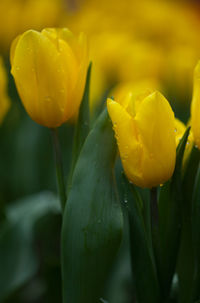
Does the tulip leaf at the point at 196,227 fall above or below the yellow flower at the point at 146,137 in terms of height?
below

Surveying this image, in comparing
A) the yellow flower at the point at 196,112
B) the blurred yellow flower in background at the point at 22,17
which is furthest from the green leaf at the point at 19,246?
the blurred yellow flower in background at the point at 22,17

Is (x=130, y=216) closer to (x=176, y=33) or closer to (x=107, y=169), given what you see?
(x=107, y=169)

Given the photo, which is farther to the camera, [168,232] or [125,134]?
[168,232]

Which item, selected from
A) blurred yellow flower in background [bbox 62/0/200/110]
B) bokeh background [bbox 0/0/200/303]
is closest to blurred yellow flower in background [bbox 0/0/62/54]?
bokeh background [bbox 0/0/200/303]

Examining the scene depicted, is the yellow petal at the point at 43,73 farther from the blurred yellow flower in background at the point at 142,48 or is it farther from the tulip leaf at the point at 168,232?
the blurred yellow flower in background at the point at 142,48

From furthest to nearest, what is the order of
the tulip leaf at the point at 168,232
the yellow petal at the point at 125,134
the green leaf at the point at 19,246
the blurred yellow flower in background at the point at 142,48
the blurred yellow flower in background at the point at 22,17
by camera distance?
the blurred yellow flower in background at the point at 22,17, the blurred yellow flower in background at the point at 142,48, the green leaf at the point at 19,246, the tulip leaf at the point at 168,232, the yellow petal at the point at 125,134

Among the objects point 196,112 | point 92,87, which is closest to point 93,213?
point 196,112

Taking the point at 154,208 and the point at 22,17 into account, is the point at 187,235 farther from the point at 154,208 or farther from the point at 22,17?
the point at 22,17
